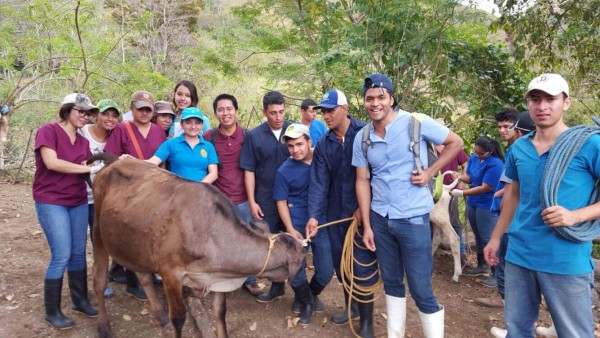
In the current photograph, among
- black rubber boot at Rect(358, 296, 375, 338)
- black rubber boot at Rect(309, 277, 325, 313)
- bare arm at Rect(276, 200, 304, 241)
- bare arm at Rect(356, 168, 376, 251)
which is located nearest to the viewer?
bare arm at Rect(356, 168, 376, 251)

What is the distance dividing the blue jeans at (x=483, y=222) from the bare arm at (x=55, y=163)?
443 centimetres

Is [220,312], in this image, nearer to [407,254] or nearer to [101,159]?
[407,254]

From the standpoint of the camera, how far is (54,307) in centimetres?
413

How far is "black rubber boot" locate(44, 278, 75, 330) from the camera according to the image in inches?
160

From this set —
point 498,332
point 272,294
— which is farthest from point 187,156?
point 498,332

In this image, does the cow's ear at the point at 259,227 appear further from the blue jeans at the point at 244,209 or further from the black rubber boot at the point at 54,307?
the black rubber boot at the point at 54,307

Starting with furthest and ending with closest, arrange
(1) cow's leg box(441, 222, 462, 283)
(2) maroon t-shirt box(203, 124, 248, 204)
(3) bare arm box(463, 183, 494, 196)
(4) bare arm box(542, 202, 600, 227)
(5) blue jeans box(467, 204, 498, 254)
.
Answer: (1) cow's leg box(441, 222, 462, 283)
(5) blue jeans box(467, 204, 498, 254)
(3) bare arm box(463, 183, 494, 196)
(2) maroon t-shirt box(203, 124, 248, 204)
(4) bare arm box(542, 202, 600, 227)

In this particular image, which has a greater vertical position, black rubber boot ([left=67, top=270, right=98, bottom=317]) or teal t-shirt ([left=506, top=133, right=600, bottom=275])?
teal t-shirt ([left=506, top=133, right=600, bottom=275])

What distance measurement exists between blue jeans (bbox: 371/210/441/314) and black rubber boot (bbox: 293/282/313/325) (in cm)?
103

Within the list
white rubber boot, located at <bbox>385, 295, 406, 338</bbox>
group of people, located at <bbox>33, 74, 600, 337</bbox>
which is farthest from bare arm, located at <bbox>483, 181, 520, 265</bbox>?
white rubber boot, located at <bbox>385, 295, 406, 338</bbox>

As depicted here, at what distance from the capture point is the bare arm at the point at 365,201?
361cm

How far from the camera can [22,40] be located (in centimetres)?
954

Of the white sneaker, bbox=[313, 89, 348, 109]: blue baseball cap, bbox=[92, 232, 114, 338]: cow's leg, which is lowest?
the white sneaker

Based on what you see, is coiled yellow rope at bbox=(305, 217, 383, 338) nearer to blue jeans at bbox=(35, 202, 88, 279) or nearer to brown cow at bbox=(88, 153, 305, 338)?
brown cow at bbox=(88, 153, 305, 338)
